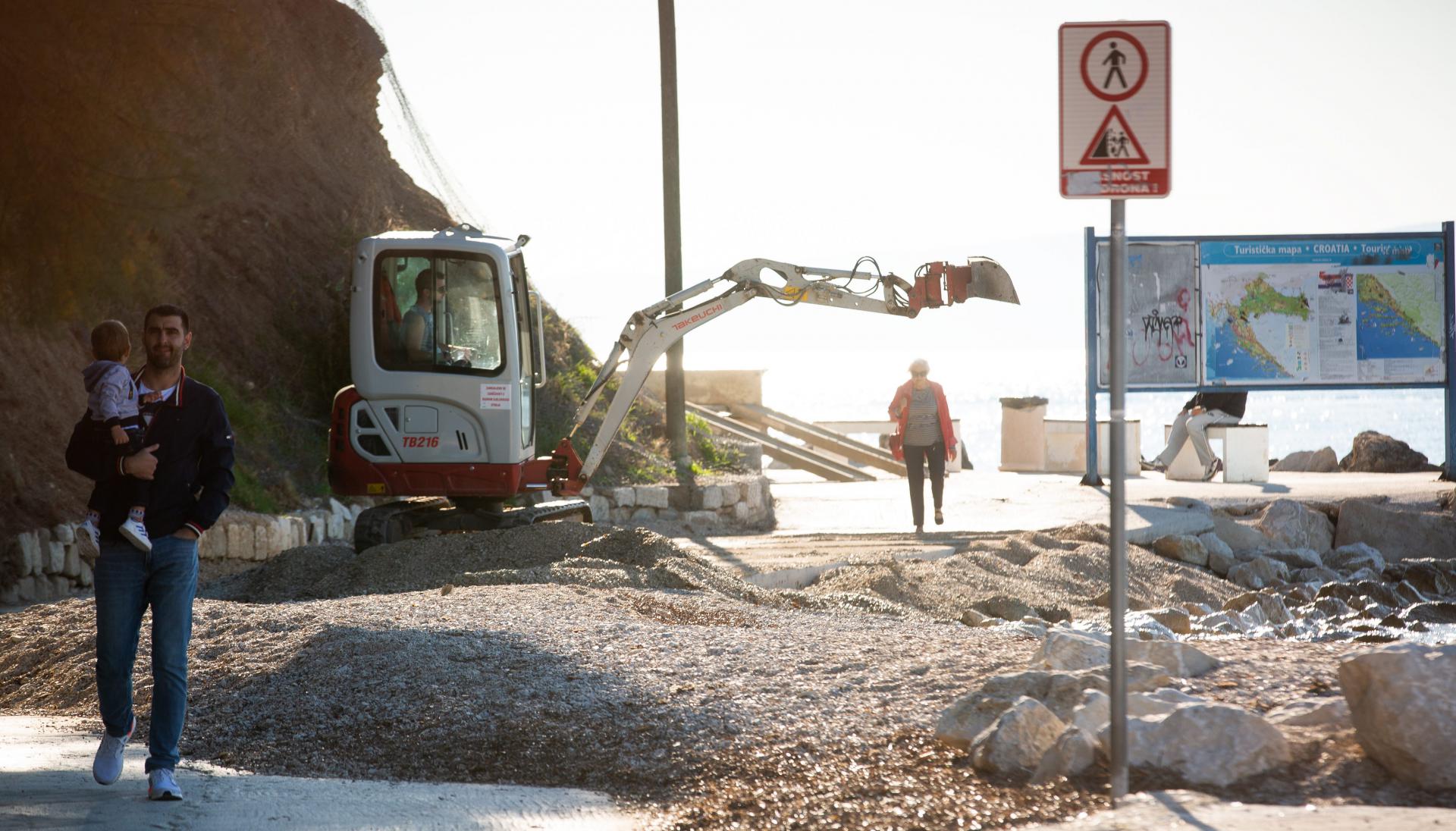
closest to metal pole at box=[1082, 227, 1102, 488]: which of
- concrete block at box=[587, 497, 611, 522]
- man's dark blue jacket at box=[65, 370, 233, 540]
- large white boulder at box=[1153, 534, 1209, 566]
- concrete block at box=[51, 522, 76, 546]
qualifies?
large white boulder at box=[1153, 534, 1209, 566]

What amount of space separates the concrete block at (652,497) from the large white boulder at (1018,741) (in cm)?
1281

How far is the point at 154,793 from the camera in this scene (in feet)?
16.6

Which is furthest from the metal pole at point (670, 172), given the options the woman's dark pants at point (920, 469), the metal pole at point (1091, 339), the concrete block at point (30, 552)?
the concrete block at point (30, 552)

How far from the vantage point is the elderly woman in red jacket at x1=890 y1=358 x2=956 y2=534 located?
14898 mm

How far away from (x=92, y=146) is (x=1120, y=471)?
1176 centimetres

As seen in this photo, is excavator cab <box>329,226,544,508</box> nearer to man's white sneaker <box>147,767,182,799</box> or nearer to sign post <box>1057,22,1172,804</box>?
man's white sneaker <box>147,767,182,799</box>

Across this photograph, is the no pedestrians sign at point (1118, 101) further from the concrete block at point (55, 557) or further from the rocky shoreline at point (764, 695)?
the concrete block at point (55, 557)

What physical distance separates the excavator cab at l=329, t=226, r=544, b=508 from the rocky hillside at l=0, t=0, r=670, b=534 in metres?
2.84

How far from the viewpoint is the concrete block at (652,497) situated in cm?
1795

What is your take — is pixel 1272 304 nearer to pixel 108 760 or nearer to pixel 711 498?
pixel 711 498

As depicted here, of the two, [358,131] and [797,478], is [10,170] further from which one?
[797,478]

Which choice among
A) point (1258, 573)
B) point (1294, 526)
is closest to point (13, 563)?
point (1258, 573)

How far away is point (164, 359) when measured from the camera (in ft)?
17.3

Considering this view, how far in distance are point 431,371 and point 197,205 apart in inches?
217
